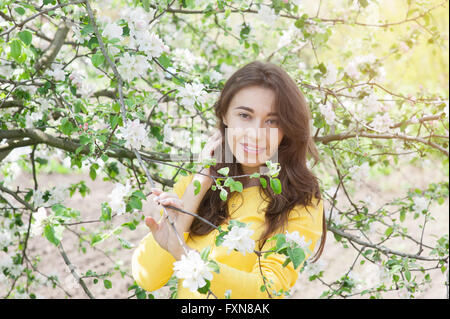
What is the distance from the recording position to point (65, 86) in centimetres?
199

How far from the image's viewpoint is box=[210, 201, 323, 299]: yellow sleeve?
1.38m

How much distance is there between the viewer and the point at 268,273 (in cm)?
148

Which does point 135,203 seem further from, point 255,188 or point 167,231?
point 255,188

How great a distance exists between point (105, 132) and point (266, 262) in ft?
2.32

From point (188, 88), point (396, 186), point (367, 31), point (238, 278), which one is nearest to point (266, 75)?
point (188, 88)

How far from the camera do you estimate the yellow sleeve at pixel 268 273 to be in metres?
1.38

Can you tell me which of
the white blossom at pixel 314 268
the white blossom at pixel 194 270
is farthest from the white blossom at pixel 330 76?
the white blossom at pixel 194 270

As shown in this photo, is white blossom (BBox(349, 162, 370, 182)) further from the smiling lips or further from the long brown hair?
the smiling lips

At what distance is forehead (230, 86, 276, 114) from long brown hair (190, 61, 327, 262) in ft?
0.05

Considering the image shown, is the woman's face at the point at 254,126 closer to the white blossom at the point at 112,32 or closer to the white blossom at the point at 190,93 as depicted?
the white blossom at the point at 190,93

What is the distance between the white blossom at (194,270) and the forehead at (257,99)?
2.50ft

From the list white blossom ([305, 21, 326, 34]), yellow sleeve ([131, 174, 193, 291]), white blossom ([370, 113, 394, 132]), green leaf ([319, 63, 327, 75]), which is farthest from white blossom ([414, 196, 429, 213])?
yellow sleeve ([131, 174, 193, 291])

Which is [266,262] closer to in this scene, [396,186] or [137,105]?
[137,105]

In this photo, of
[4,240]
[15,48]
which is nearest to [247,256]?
[15,48]
